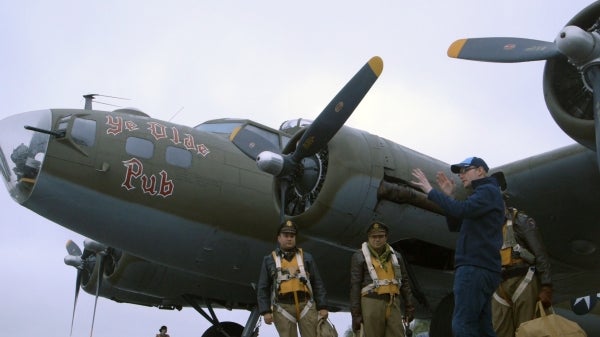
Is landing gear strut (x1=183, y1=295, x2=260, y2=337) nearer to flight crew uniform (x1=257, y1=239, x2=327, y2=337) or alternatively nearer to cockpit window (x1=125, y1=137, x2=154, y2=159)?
cockpit window (x1=125, y1=137, x2=154, y2=159)

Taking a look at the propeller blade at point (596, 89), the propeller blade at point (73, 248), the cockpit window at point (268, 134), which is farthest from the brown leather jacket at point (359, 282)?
the propeller blade at point (73, 248)

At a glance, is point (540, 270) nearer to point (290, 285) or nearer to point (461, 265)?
point (461, 265)

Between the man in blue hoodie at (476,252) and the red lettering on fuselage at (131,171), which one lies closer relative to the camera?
the man in blue hoodie at (476,252)

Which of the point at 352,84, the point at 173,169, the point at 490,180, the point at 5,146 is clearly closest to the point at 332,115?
the point at 352,84

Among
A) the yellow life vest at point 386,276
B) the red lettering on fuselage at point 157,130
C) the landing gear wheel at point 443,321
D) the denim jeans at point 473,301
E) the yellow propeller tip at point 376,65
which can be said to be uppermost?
the yellow propeller tip at point 376,65

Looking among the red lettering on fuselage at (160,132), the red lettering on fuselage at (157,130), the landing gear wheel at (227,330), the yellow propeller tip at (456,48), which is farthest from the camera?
the landing gear wheel at (227,330)

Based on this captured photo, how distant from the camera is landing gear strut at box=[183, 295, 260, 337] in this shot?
36.6 ft

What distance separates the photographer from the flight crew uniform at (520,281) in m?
5.74

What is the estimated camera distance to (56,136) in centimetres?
851

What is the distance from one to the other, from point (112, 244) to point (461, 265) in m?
5.61

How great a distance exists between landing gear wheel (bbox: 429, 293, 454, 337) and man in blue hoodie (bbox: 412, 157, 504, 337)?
4.46m

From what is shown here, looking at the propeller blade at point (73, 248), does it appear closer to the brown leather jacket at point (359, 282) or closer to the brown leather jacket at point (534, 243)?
the brown leather jacket at point (359, 282)

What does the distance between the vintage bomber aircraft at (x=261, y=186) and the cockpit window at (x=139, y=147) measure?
0.7 inches

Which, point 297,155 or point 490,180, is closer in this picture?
point 490,180
